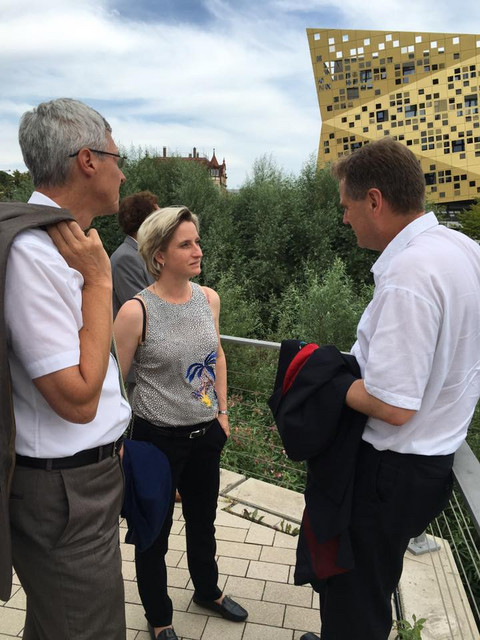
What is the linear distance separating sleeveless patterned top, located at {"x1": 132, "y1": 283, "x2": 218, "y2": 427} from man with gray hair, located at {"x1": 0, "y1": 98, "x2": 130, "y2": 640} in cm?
68

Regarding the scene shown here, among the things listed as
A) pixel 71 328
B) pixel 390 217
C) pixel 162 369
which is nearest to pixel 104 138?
pixel 71 328

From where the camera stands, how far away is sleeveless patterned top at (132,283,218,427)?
2.25 metres

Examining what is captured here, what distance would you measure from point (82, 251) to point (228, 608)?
2.06 m

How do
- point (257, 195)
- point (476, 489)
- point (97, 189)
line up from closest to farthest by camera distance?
point (476, 489) < point (97, 189) < point (257, 195)

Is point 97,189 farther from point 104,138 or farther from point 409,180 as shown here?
point 409,180

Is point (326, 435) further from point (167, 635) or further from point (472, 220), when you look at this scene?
point (472, 220)

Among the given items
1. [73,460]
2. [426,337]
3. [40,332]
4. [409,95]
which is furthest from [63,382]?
[409,95]

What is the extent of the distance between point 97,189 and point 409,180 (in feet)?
3.09

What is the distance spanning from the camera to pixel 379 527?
1666 mm

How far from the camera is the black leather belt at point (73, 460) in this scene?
140 cm

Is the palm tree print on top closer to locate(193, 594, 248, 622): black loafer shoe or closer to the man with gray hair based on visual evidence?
the man with gray hair

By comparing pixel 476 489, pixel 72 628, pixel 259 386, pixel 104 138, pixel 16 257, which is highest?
pixel 104 138

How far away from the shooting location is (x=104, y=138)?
155cm

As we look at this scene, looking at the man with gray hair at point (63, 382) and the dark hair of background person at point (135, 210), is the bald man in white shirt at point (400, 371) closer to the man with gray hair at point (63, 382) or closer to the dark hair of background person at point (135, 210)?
the man with gray hair at point (63, 382)
